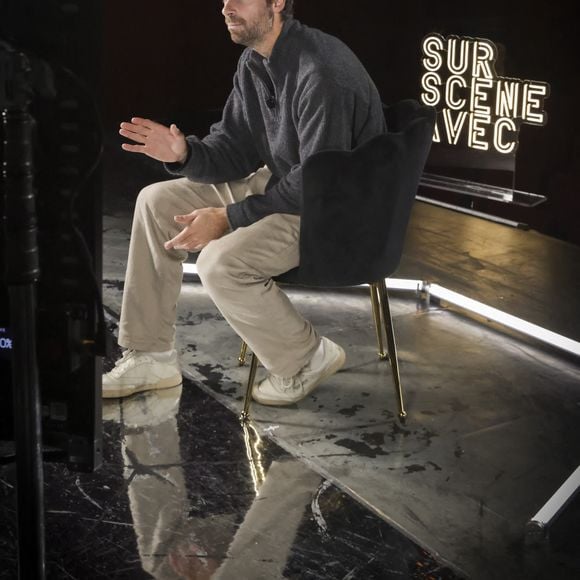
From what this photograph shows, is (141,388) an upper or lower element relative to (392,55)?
lower

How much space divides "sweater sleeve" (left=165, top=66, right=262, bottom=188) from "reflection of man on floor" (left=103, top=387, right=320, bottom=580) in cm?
76

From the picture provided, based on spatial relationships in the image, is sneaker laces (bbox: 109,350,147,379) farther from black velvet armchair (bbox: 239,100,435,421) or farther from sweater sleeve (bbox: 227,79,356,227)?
sweater sleeve (bbox: 227,79,356,227)

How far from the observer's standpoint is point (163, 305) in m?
3.10

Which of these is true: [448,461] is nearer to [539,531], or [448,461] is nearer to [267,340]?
[539,531]

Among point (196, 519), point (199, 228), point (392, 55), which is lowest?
point (196, 519)

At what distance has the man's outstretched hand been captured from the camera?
2.89 metres

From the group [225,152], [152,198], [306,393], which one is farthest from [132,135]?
[306,393]

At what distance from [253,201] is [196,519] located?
36.4 inches

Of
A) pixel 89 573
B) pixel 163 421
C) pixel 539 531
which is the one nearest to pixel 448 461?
pixel 539 531

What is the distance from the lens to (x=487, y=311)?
367 centimetres

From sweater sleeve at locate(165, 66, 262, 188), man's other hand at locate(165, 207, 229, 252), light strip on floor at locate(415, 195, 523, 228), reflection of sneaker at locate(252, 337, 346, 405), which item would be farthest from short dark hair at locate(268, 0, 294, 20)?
light strip on floor at locate(415, 195, 523, 228)

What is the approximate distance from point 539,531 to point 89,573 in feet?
3.30

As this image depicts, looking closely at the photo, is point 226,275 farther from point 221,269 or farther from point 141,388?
point 141,388

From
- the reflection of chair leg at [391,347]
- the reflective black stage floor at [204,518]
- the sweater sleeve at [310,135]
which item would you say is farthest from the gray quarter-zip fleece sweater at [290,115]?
the reflective black stage floor at [204,518]
